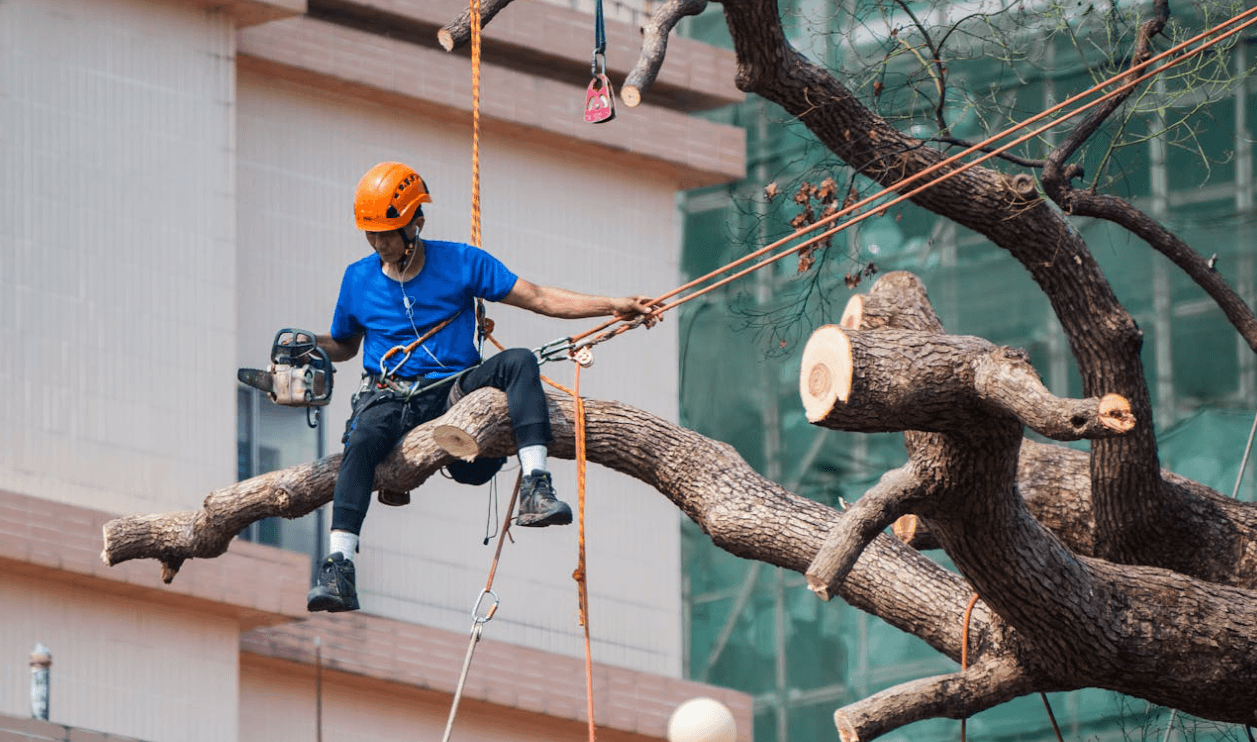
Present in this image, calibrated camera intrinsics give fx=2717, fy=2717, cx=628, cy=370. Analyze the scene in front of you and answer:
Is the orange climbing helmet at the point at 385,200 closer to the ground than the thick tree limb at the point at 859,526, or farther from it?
farther from it

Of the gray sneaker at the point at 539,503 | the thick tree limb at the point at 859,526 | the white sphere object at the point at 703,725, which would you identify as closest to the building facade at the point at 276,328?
the white sphere object at the point at 703,725

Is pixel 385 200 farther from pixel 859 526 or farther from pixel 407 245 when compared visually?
pixel 859 526

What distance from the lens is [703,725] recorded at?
1314cm

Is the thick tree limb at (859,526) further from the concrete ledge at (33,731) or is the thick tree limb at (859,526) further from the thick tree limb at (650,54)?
the concrete ledge at (33,731)

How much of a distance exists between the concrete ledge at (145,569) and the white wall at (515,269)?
119 centimetres

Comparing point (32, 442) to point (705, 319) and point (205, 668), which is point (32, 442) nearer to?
point (205, 668)

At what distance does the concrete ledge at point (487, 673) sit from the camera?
1831 centimetres

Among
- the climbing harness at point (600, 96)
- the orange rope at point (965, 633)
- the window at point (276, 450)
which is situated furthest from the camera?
the window at point (276, 450)

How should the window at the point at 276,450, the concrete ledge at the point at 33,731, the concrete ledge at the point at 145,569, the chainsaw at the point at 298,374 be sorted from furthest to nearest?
the window at the point at 276,450, the concrete ledge at the point at 145,569, the concrete ledge at the point at 33,731, the chainsaw at the point at 298,374

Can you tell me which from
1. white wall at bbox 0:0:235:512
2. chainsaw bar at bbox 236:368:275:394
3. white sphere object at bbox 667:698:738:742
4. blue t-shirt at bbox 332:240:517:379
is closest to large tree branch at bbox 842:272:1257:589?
blue t-shirt at bbox 332:240:517:379

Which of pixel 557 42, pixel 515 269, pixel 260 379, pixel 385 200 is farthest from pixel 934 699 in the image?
pixel 557 42

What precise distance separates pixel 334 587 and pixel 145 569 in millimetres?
6813

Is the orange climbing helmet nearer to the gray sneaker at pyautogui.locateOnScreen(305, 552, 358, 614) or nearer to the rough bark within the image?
the rough bark

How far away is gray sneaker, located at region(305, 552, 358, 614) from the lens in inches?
415
